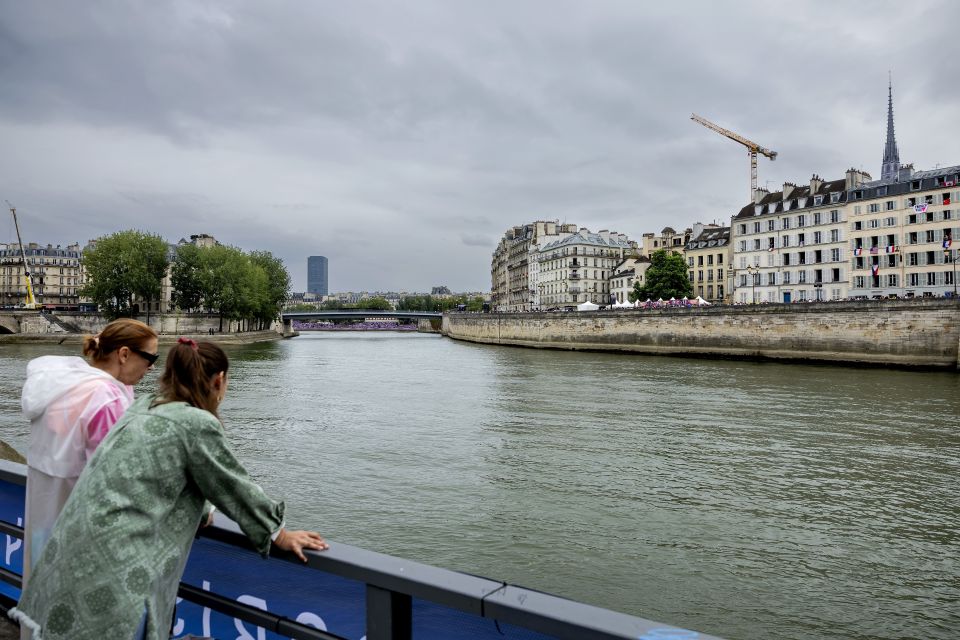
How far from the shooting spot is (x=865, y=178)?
60938mm

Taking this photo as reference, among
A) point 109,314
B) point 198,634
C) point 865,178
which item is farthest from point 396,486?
point 109,314

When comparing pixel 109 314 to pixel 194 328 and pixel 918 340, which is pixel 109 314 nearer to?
pixel 194 328

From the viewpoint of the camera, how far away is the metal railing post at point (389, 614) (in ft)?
7.99

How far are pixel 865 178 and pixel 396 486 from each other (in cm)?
6157

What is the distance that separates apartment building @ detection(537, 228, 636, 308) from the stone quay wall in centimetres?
3767

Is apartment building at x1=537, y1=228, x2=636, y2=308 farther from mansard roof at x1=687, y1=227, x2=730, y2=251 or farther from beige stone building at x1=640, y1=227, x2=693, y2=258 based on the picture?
mansard roof at x1=687, y1=227, x2=730, y2=251

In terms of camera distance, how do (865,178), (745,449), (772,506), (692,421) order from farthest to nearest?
(865,178) → (692,421) → (745,449) → (772,506)

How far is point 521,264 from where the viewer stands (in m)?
120

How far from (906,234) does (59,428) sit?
61909 mm

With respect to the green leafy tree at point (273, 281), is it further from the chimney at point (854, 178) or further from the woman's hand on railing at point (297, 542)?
the woman's hand on railing at point (297, 542)

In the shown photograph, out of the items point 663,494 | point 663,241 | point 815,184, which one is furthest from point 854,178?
point 663,494

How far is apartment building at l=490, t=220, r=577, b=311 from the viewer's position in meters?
112

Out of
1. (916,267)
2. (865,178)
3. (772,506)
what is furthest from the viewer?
(865,178)

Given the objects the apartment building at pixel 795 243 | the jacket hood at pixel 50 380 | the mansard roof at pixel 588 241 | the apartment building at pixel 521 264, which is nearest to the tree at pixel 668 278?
the apartment building at pixel 795 243
